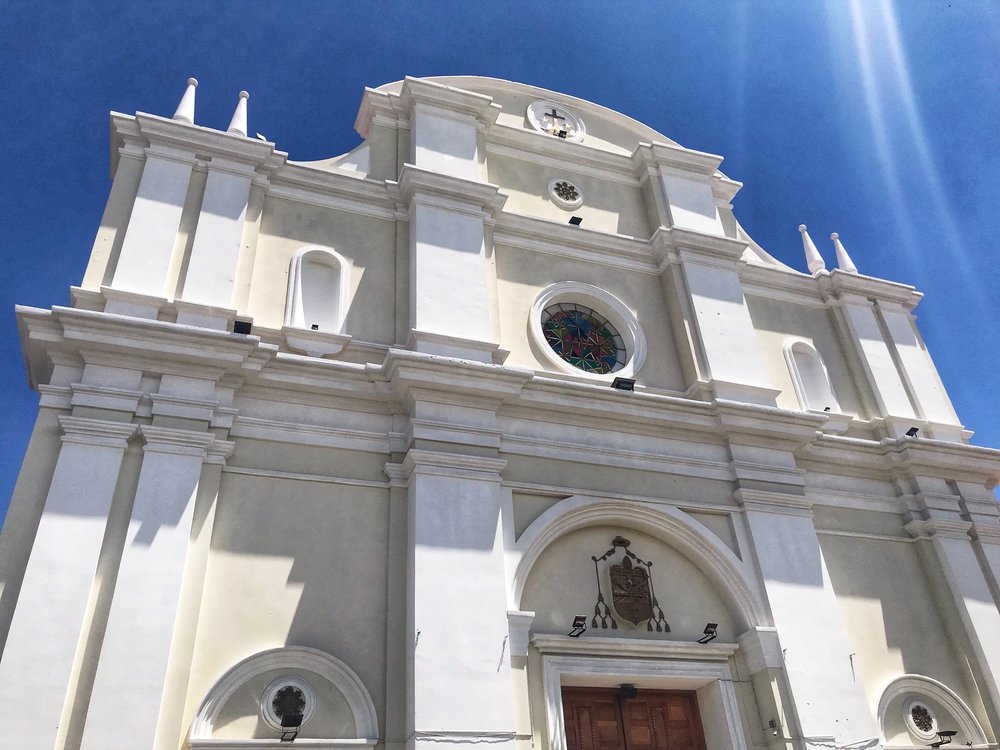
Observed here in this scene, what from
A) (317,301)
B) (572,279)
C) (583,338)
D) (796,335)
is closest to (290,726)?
(317,301)

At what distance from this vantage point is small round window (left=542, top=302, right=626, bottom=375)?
A: 1363 cm

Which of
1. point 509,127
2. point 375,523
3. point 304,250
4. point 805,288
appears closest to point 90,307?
point 304,250

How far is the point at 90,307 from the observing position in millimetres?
10727

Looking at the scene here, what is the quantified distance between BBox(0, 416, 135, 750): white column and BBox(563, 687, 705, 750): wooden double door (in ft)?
18.7

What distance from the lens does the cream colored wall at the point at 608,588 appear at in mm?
10820

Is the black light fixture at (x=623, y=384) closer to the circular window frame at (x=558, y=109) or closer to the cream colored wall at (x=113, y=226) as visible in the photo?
the circular window frame at (x=558, y=109)

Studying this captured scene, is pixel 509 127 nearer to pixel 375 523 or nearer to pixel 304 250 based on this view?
pixel 304 250

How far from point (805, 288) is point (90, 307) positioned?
12418 mm

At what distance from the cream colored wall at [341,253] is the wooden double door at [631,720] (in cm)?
561

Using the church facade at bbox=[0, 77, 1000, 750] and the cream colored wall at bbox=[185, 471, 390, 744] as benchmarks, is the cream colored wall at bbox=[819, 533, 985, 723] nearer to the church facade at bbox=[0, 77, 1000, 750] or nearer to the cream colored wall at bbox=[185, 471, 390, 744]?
the church facade at bbox=[0, 77, 1000, 750]

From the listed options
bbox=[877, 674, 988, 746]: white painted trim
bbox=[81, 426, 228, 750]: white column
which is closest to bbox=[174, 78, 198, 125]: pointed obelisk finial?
bbox=[81, 426, 228, 750]: white column

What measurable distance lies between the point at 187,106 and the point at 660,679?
11.1 meters

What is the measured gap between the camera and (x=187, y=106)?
13.5 m

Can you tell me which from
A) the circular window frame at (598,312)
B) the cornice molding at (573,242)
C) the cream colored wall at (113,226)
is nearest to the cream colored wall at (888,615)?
the circular window frame at (598,312)
